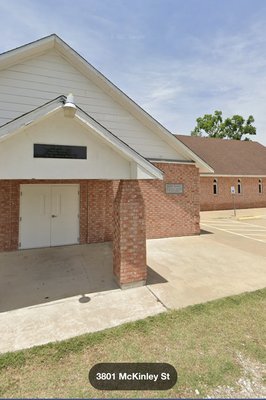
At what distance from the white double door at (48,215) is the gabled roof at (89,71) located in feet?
13.6

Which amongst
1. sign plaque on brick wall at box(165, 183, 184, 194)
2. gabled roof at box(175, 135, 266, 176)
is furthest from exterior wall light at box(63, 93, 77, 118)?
gabled roof at box(175, 135, 266, 176)

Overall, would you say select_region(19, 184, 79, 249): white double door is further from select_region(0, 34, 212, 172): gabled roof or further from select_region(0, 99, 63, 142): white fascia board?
select_region(0, 99, 63, 142): white fascia board

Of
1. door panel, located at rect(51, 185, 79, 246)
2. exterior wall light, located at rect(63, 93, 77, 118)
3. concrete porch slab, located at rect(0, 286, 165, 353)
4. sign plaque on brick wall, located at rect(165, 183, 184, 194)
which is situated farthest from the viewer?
sign plaque on brick wall, located at rect(165, 183, 184, 194)

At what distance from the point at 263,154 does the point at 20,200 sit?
2822 cm

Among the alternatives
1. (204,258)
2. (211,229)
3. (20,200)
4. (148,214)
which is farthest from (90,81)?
(211,229)

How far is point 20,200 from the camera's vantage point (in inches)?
335

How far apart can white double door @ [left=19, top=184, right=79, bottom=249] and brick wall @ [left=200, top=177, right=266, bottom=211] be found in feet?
47.2

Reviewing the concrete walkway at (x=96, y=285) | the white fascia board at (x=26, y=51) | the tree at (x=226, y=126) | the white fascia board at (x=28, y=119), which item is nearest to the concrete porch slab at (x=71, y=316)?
the concrete walkway at (x=96, y=285)

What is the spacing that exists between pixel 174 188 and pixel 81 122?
6.94m

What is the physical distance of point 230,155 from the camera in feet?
80.6

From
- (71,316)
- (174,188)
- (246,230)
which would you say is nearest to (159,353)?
(71,316)

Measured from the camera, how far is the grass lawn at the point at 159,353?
2.75m

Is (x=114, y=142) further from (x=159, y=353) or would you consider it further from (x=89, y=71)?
(x=89, y=71)

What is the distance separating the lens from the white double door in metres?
8.59
